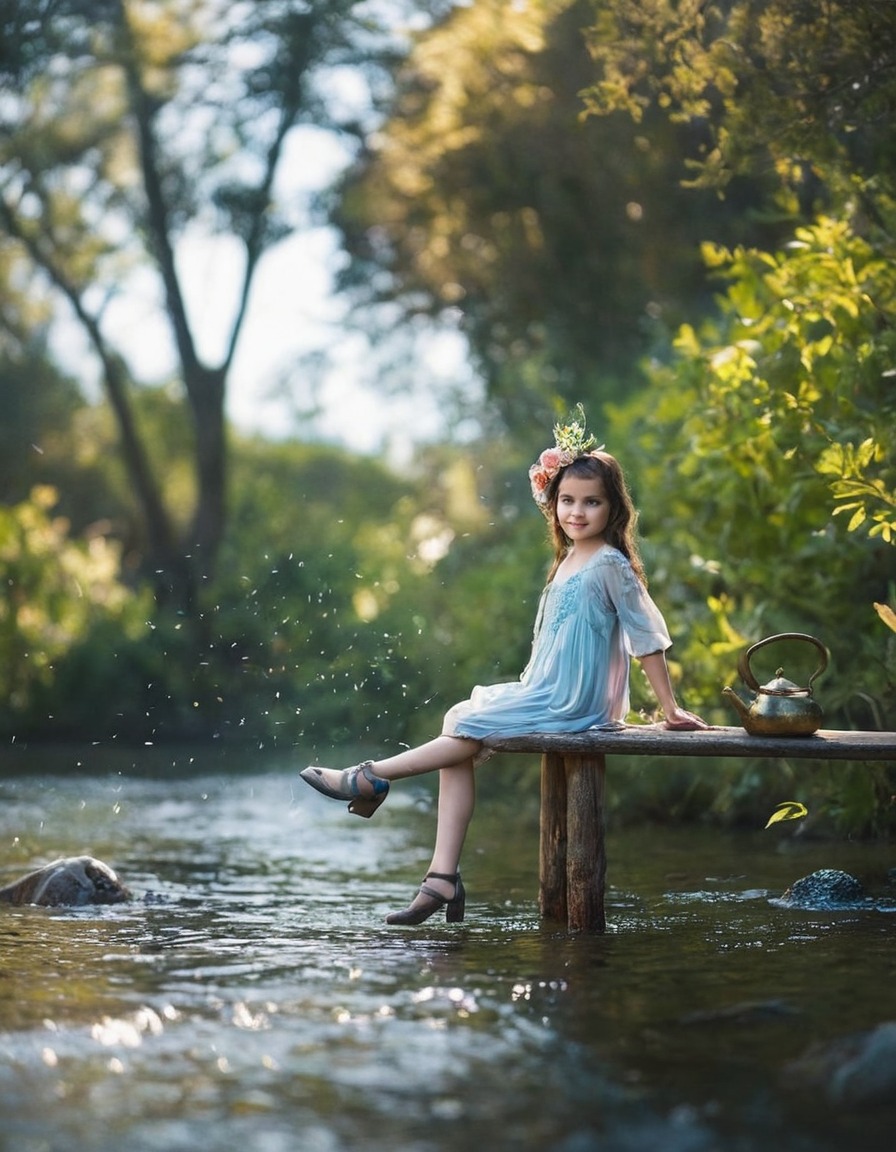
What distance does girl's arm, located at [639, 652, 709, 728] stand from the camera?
6312 millimetres

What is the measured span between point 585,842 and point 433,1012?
147 cm

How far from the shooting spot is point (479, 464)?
24328mm

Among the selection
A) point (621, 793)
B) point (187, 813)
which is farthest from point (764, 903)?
point (187, 813)

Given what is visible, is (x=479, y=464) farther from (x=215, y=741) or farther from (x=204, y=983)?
(x=204, y=983)

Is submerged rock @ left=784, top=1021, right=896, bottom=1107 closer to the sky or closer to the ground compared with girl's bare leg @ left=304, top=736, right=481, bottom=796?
closer to the ground

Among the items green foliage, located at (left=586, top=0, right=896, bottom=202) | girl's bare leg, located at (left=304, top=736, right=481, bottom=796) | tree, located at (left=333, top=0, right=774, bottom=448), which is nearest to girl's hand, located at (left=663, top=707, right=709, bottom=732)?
girl's bare leg, located at (left=304, top=736, right=481, bottom=796)

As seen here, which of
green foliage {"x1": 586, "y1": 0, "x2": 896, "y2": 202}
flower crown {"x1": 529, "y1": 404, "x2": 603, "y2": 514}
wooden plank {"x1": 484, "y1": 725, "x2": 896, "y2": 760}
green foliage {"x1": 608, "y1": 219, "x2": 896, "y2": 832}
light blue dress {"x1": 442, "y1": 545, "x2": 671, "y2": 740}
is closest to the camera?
wooden plank {"x1": 484, "y1": 725, "x2": 896, "y2": 760}

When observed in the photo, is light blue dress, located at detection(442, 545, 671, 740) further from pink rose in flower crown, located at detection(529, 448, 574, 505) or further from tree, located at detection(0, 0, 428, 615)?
tree, located at detection(0, 0, 428, 615)

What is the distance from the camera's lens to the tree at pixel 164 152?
66.0 feet

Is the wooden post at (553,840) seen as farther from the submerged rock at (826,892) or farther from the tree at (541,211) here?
the tree at (541,211)

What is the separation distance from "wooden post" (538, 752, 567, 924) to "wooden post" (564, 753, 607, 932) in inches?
8.4

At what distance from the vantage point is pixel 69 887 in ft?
24.6

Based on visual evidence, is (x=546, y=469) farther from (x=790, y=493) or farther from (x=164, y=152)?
(x=164, y=152)

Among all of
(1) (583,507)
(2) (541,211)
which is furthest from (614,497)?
(2) (541,211)
